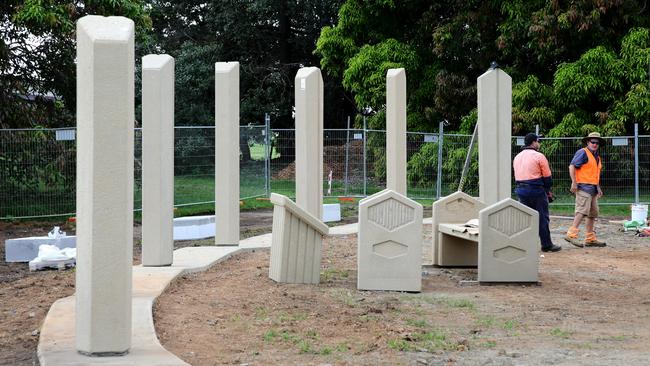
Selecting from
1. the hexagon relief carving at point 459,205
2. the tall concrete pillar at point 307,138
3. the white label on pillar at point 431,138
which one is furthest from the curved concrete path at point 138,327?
the white label on pillar at point 431,138

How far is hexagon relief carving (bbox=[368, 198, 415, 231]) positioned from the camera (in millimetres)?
10766

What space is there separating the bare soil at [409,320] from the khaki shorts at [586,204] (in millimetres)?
2766

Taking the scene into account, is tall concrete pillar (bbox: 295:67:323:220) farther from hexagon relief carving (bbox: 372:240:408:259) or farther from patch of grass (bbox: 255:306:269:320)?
patch of grass (bbox: 255:306:269:320)

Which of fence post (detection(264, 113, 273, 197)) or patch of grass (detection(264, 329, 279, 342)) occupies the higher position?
fence post (detection(264, 113, 273, 197))

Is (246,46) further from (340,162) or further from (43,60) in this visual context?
(43,60)

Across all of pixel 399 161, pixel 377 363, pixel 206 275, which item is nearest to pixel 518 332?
pixel 377 363

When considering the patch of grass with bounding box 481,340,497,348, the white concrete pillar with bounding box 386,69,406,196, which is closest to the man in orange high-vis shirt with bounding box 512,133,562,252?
the white concrete pillar with bounding box 386,69,406,196

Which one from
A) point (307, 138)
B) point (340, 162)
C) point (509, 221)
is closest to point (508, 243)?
point (509, 221)

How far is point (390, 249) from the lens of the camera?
10.8 meters

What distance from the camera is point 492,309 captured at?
9734 millimetres

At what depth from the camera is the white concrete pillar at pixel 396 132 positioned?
14.3m

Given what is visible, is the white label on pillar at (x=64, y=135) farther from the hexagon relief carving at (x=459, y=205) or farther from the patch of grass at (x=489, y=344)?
the patch of grass at (x=489, y=344)

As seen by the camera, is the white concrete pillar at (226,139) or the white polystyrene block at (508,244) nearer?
the white polystyrene block at (508,244)

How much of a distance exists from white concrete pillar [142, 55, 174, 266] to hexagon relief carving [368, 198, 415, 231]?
2647 mm
